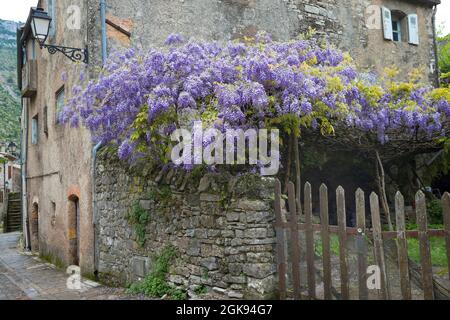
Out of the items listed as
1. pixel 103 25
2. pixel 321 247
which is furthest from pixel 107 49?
pixel 321 247

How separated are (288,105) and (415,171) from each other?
687 cm

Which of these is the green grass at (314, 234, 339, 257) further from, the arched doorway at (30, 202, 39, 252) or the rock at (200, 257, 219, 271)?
the arched doorway at (30, 202, 39, 252)

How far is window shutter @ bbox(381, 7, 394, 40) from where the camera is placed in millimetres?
11820

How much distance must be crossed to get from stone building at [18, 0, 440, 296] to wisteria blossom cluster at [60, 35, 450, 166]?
4.67ft

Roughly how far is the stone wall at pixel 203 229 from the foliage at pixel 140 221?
0.08 metres

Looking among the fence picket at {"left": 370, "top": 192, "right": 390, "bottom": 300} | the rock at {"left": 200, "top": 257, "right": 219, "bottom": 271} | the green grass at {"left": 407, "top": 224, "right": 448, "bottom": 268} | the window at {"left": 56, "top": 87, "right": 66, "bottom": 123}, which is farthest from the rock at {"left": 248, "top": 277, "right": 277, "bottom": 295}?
the window at {"left": 56, "top": 87, "right": 66, "bottom": 123}

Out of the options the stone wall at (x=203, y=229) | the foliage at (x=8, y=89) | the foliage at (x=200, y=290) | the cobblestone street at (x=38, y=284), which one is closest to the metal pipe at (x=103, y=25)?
the stone wall at (x=203, y=229)

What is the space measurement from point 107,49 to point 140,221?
3527 mm

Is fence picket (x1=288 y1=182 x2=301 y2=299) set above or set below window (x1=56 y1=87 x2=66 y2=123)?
below

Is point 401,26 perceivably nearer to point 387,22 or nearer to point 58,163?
point 387,22

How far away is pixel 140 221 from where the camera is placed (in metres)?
6.62

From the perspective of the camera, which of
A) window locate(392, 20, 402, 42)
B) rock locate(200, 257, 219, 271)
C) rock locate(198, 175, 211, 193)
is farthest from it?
window locate(392, 20, 402, 42)

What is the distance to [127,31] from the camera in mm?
8219

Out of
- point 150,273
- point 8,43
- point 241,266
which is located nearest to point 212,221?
point 241,266
